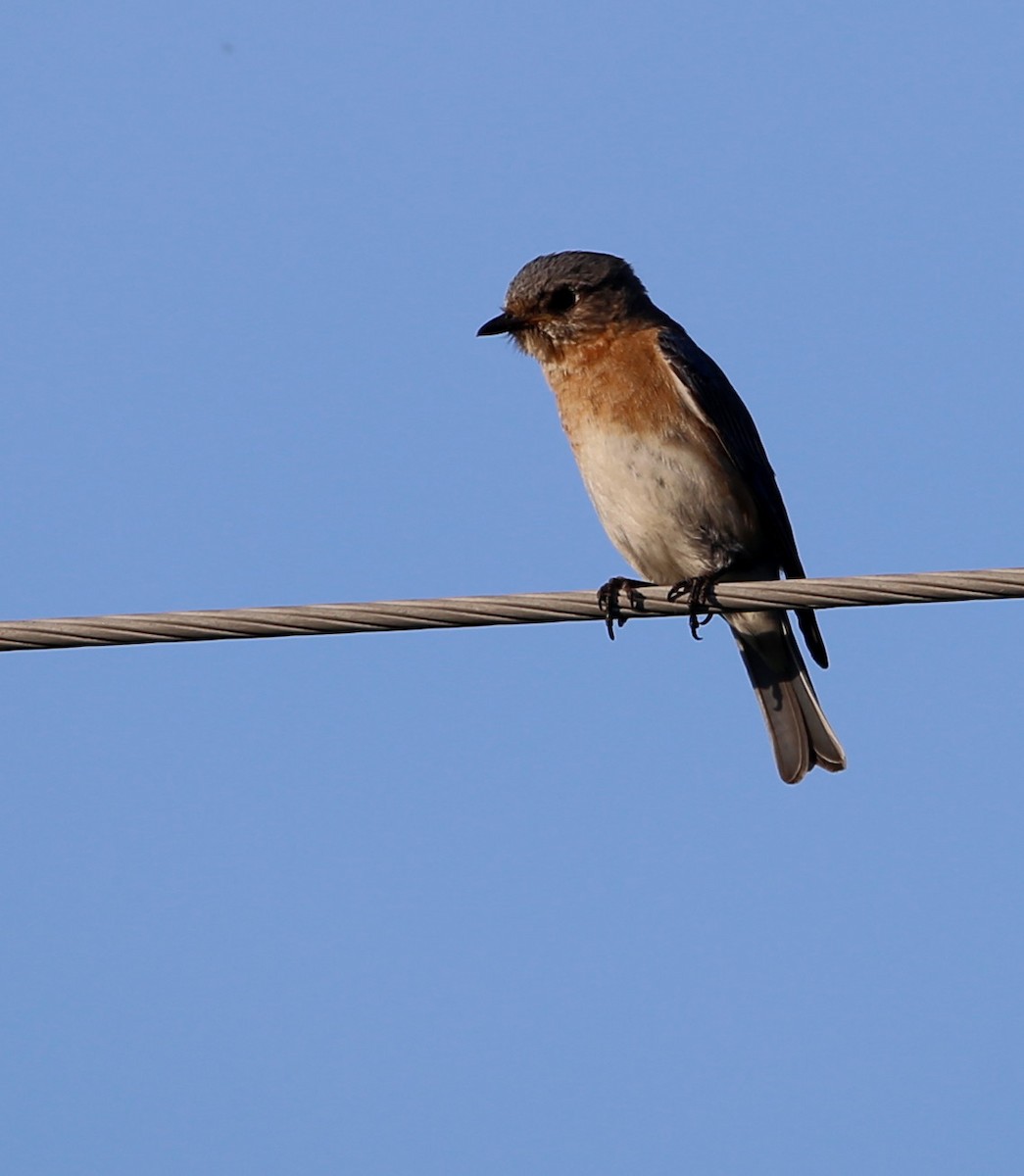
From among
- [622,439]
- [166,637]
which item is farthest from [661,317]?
[166,637]

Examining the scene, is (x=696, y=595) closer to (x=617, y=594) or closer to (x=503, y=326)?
(x=617, y=594)

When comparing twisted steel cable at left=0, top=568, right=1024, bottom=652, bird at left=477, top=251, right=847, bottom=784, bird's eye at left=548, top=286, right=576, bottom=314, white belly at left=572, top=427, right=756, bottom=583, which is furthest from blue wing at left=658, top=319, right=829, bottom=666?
twisted steel cable at left=0, top=568, right=1024, bottom=652

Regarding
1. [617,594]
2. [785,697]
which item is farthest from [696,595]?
[785,697]

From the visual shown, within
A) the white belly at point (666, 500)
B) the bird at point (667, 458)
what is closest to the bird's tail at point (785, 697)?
the bird at point (667, 458)

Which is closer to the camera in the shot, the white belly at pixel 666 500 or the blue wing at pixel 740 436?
the white belly at pixel 666 500

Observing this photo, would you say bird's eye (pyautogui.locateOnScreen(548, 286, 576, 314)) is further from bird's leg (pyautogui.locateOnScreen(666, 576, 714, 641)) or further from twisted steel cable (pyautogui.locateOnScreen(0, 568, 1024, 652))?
twisted steel cable (pyautogui.locateOnScreen(0, 568, 1024, 652))

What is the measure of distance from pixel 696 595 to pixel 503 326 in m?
2.21

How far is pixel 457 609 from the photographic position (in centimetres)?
530

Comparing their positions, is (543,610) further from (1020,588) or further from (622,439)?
(622,439)

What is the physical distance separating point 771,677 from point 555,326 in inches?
78.3

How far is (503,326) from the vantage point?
28.5ft

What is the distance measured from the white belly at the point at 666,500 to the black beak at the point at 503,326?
2.82 feet

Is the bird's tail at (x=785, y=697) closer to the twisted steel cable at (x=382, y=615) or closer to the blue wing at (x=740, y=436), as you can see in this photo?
the blue wing at (x=740, y=436)

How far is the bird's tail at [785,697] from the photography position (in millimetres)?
8445
